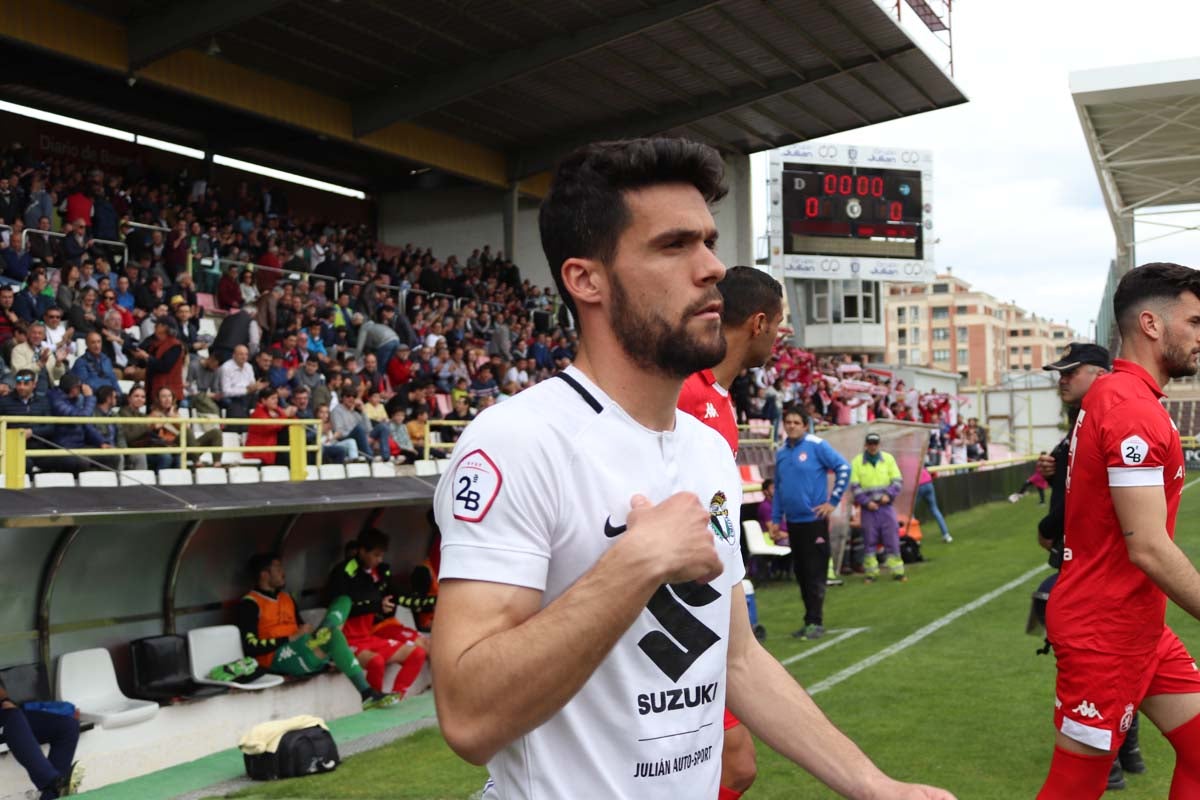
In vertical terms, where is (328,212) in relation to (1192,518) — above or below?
above

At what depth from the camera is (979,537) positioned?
21.2 m

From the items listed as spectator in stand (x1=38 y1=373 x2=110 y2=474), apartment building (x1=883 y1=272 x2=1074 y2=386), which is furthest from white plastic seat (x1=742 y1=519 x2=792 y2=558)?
apartment building (x1=883 y1=272 x2=1074 y2=386)

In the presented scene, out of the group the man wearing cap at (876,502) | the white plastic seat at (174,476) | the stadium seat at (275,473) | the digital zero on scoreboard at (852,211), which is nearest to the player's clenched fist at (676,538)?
the white plastic seat at (174,476)

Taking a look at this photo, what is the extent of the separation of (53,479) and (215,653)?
1939mm

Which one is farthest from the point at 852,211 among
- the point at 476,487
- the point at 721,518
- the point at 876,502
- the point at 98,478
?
the point at 476,487

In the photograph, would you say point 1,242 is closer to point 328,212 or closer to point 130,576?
point 130,576

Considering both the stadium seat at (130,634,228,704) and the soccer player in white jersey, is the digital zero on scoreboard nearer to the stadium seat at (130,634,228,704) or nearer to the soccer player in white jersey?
the stadium seat at (130,634,228,704)

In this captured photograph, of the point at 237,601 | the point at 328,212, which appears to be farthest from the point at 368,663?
the point at 328,212

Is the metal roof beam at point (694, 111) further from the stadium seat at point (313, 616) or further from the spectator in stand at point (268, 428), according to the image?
the stadium seat at point (313, 616)

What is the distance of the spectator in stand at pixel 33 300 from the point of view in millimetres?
13258

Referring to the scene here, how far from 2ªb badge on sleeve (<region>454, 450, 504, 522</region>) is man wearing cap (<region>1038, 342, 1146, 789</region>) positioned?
4251mm

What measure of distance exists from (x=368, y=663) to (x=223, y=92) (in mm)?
14617

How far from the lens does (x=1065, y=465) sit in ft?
21.6

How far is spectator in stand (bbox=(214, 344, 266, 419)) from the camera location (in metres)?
13.9
